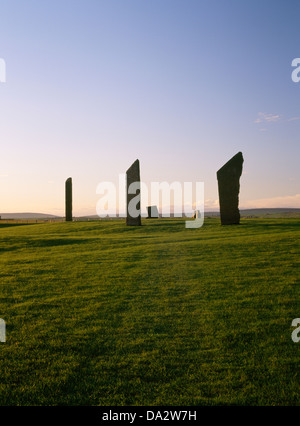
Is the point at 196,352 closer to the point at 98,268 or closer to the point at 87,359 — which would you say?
the point at 87,359

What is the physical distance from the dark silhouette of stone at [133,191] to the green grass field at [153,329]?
13.4 meters

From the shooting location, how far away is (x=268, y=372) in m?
5.87

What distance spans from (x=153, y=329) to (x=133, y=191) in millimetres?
21827

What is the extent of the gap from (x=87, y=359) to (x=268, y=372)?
127 inches

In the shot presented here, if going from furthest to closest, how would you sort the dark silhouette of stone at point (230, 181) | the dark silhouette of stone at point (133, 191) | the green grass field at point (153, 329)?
the dark silhouette of stone at point (133, 191), the dark silhouette of stone at point (230, 181), the green grass field at point (153, 329)

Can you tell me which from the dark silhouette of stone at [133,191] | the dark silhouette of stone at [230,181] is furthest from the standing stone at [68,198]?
the dark silhouette of stone at [230,181]

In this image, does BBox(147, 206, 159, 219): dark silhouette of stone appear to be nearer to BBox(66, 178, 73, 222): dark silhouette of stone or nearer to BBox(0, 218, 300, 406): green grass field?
BBox(66, 178, 73, 222): dark silhouette of stone

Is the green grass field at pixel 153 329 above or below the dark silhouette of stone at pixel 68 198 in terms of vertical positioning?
below

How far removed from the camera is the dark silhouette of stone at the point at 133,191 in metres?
29.3

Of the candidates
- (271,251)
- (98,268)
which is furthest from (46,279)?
(271,251)

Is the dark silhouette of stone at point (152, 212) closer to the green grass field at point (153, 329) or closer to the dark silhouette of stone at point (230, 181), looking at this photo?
the dark silhouette of stone at point (230, 181)

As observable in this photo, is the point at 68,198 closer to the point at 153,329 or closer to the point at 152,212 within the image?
the point at 152,212

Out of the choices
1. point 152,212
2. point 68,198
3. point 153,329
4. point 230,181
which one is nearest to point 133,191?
point 230,181

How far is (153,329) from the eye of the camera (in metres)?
7.93
